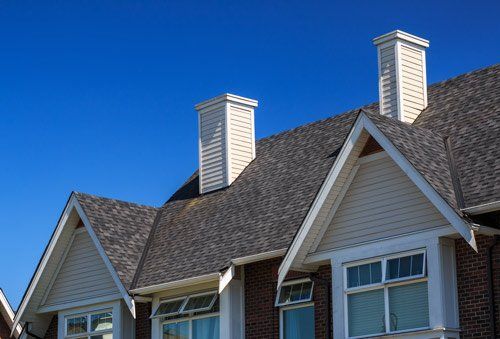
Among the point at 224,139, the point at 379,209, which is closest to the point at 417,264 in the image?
the point at 379,209

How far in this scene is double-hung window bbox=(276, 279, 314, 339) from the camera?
24.5 meters

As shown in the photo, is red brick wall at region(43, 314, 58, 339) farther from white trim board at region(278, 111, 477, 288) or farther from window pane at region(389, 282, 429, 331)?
window pane at region(389, 282, 429, 331)

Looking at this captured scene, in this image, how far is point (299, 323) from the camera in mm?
24781

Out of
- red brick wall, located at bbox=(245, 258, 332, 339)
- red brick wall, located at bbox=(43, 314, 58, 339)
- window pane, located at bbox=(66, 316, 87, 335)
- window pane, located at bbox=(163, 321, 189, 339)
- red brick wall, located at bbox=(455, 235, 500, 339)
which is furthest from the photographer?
red brick wall, located at bbox=(43, 314, 58, 339)

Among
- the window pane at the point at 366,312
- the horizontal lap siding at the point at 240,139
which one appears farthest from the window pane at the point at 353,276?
the horizontal lap siding at the point at 240,139

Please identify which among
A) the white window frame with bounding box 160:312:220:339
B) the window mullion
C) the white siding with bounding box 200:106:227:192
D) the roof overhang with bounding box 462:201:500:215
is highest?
the white siding with bounding box 200:106:227:192

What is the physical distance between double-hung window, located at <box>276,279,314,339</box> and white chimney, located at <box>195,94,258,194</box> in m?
6.00

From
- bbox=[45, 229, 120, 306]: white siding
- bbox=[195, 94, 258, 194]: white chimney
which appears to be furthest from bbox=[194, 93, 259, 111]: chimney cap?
bbox=[45, 229, 120, 306]: white siding

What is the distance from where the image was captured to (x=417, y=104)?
88.3 feet

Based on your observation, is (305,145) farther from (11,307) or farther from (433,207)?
(11,307)

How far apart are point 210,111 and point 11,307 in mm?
9534

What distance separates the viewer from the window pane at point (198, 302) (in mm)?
26694

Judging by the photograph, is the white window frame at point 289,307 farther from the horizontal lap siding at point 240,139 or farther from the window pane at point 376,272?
the horizontal lap siding at point 240,139

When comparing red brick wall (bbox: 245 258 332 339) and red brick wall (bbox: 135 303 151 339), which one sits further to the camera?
red brick wall (bbox: 135 303 151 339)
